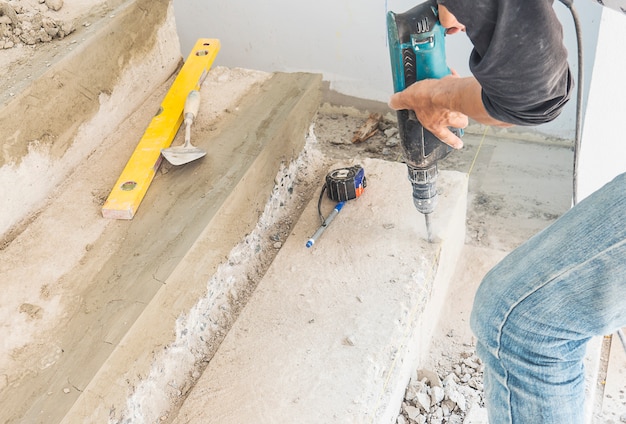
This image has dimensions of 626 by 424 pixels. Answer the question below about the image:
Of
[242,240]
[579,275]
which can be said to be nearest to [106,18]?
[242,240]

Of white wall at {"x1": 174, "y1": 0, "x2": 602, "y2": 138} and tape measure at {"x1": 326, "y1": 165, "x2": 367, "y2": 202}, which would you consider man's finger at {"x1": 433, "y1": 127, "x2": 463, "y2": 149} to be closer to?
tape measure at {"x1": 326, "y1": 165, "x2": 367, "y2": 202}

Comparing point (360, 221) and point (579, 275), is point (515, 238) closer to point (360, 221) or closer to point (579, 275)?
point (360, 221)

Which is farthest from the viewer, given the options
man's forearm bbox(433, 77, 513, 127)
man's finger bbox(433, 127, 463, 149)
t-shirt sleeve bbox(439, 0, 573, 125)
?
man's finger bbox(433, 127, 463, 149)

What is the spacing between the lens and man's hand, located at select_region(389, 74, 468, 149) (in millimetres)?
1682

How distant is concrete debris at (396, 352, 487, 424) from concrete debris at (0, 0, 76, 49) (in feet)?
5.75

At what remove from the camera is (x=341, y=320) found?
1.99 meters

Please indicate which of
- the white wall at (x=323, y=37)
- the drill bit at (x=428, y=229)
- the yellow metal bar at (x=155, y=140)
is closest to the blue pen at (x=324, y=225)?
the drill bit at (x=428, y=229)

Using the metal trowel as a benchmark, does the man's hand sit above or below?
above

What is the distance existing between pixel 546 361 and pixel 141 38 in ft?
6.09

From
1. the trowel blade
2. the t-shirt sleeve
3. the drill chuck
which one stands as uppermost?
the t-shirt sleeve

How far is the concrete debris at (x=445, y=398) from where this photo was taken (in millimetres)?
2166

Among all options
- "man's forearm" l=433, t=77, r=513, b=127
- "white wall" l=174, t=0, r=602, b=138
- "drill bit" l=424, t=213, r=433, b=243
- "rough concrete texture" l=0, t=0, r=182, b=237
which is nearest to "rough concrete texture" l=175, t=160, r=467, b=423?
"drill bit" l=424, t=213, r=433, b=243

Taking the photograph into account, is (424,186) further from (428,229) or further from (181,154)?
(181,154)

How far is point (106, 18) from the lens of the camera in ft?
7.72
